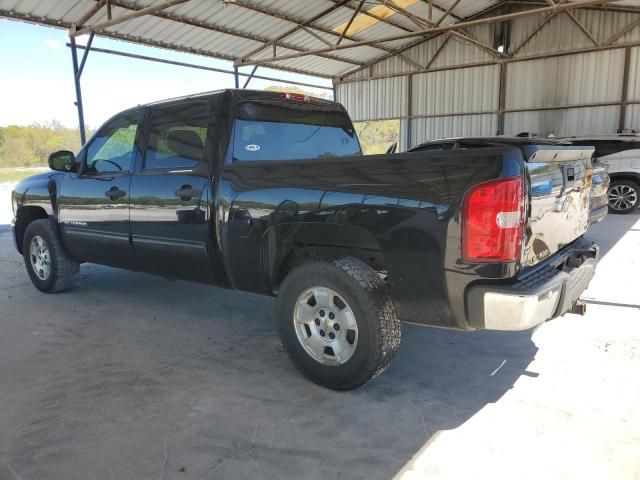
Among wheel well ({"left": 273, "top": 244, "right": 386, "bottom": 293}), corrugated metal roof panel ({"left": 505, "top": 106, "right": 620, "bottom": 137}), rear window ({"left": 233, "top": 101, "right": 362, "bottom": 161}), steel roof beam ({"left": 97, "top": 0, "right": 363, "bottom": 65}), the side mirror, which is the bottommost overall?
wheel well ({"left": 273, "top": 244, "right": 386, "bottom": 293})

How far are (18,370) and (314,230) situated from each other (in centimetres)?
238

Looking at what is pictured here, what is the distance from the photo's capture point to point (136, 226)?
13.7 feet

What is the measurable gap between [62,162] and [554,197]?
4.34m

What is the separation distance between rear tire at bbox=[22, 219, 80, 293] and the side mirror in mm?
674

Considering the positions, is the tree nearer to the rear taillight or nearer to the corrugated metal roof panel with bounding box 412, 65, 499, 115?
the corrugated metal roof panel with bounding box 412, 65, 499, 115

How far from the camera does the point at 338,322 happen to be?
3.07 m

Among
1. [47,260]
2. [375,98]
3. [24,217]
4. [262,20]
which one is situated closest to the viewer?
[47,260]

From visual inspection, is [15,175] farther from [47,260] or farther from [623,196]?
[623,196]

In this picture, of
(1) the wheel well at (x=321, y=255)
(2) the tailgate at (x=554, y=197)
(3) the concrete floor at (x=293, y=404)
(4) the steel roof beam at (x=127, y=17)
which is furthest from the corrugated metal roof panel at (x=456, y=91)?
(1) the wheel well at (x=321, y=255)

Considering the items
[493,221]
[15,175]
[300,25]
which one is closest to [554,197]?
[493,221]

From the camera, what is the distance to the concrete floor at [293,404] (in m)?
2.44

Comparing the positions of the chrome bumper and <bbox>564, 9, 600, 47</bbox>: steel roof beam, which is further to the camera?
<bbox>564, 9, 600, 47</bbox>: steel roof beam

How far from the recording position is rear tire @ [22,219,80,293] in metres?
5.16

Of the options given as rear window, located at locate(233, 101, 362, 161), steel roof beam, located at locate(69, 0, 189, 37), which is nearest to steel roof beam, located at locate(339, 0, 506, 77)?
steel roof beam, located at locate(69, 0, 189, 37)
